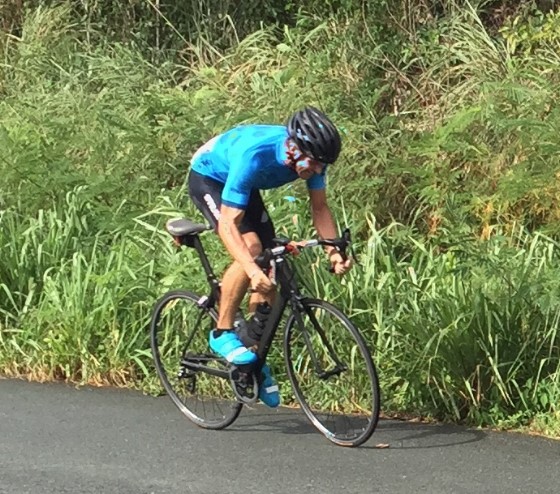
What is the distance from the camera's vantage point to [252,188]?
6.08m

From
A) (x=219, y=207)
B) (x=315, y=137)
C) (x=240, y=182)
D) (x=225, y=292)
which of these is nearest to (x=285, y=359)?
(x=225, y=292)

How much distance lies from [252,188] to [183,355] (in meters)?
1.42

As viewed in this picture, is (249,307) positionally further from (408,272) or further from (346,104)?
(346,104)

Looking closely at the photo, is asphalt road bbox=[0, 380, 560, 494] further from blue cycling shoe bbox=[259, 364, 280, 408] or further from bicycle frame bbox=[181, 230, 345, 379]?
bicycle frame bbox=[181, 230, 345, 379]

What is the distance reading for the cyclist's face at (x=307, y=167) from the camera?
581cm

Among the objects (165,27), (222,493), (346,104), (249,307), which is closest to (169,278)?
(249,307)

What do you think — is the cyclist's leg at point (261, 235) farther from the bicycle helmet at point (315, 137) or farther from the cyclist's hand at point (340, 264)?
the bicycle helmet at point (315, 137)

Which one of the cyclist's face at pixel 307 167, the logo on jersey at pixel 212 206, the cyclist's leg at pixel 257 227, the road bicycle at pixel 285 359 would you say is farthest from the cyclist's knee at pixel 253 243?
the cyclist's face at pixel 307 167

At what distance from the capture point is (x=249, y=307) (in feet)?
21.4

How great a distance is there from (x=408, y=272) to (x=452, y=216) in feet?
4.26

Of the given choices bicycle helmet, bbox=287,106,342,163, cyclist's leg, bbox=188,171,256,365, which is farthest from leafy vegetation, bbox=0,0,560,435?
bicycle helmet, bbox=287,106,342,163

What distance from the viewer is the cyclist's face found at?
19.1 feet

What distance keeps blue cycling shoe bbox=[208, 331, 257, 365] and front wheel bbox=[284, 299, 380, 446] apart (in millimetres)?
240

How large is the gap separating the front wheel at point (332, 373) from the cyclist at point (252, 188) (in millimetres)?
205
